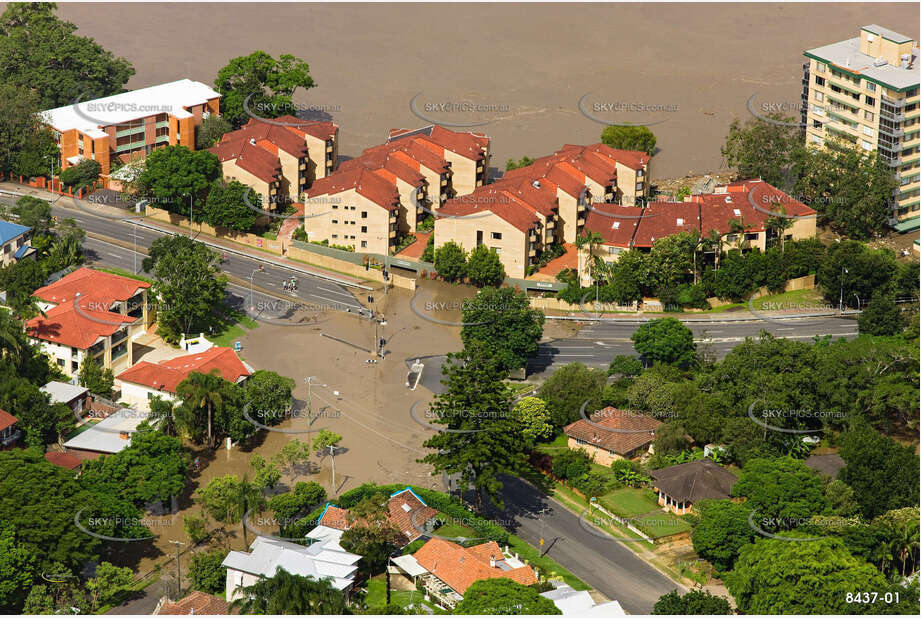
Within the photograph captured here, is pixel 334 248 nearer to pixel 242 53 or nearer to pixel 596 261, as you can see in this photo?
pixel 596 261

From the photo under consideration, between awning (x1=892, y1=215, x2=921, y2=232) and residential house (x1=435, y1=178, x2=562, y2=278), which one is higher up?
residential house (x1=435, y1=178, x2=562, y2=278)

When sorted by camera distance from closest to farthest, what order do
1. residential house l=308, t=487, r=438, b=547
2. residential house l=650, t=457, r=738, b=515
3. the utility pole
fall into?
the utility pole → residential house l=308, t=487, r=438, b=547 → residential house l=650, t=457, r=738, b=515

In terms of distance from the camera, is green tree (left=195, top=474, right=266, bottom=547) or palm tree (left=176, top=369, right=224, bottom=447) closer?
green tree (left=195, top=474, right=266, bottom=547)

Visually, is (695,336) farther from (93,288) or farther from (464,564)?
(93,288)

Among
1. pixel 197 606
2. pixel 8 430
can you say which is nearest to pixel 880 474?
pixel 197 606

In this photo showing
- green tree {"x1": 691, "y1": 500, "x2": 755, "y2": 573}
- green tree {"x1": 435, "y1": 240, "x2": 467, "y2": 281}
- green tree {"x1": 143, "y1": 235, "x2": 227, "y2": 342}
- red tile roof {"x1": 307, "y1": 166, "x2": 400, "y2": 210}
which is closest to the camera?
green tree {"x1": 691, "y1": 500, "x2": 755, "y2": 573}

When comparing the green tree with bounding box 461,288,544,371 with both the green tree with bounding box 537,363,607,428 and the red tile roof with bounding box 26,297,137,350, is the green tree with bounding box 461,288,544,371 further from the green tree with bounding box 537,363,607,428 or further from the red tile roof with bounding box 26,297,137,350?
the red tile roof with bounding box 26,297,137,350

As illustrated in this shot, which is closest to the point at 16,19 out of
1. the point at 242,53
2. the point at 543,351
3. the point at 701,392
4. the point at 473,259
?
the point at 242,53

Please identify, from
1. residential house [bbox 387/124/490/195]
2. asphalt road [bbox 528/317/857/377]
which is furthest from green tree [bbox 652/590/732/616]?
residential house [bbox 387/124/490/195]
